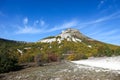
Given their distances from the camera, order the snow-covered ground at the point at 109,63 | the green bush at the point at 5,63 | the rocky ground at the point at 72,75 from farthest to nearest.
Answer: the green bush at the point at 5,63, the snow-covered ground at the point at 109,63, the rocky ground at the point at 72,75

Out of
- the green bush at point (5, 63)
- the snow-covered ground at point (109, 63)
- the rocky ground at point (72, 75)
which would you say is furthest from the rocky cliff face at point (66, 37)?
the rocky ground at point (72, 75)

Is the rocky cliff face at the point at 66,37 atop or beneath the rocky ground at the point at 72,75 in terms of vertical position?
atop

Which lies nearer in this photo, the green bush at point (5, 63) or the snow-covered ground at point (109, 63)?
the snow-covered ground at point (109, 63)

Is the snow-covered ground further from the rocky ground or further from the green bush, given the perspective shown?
the green bush

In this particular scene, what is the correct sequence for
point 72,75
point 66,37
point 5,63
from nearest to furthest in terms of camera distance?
point 72,75, point 5,63, point 66,37

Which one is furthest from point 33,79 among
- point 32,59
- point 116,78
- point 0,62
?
point 32,59

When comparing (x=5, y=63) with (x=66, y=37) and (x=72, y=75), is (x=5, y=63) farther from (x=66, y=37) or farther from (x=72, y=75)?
(x=66, y=37)

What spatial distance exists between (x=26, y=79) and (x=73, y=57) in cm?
4687

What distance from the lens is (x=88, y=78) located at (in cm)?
1872

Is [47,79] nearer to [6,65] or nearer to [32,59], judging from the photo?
[6,65]

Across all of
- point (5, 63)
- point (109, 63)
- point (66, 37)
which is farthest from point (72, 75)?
point (66, 37)

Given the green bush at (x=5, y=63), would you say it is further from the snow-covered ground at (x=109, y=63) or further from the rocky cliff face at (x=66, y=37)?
the rocky cliff face at (x=66, y=37)

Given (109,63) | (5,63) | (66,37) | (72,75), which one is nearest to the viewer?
(72,75)

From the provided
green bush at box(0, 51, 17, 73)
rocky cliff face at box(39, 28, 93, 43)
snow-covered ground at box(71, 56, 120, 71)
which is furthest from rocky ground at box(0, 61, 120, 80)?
rocky cliff face at box(39, 28, 93, 43)
